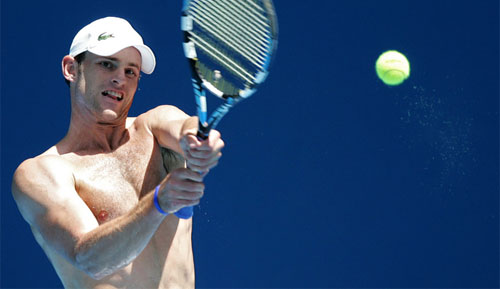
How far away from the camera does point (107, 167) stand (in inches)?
79.2

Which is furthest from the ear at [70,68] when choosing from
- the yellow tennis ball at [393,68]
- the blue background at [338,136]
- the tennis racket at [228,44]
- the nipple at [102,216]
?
the yellow tennis ball at [393,68]

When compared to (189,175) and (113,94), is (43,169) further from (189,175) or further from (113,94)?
(189,175)

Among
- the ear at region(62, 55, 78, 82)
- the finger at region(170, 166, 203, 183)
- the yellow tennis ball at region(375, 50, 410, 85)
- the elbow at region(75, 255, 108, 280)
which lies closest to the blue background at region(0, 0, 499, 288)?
the yellow tennis ball at region(375, 50, 410, 85)

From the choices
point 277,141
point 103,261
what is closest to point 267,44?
point 103,261

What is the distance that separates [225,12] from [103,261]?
1.91 feet

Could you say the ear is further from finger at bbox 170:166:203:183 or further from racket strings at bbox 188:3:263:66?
finger at bbox 170:166:203:183

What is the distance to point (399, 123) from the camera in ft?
10.5

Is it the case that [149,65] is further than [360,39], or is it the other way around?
[360,39]

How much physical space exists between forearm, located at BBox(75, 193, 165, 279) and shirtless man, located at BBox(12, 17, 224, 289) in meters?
0.07

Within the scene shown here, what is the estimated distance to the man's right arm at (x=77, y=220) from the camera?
1.58 metres

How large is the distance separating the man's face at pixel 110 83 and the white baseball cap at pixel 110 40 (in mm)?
27

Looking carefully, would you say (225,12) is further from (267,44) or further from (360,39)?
(360,39)

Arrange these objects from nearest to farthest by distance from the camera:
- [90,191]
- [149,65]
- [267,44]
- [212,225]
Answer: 1. [267,44]
2. [90,191]
3. [149,65]
4. [212,225]

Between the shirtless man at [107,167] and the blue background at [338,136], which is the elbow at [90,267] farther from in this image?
the blue background at [338,136]
